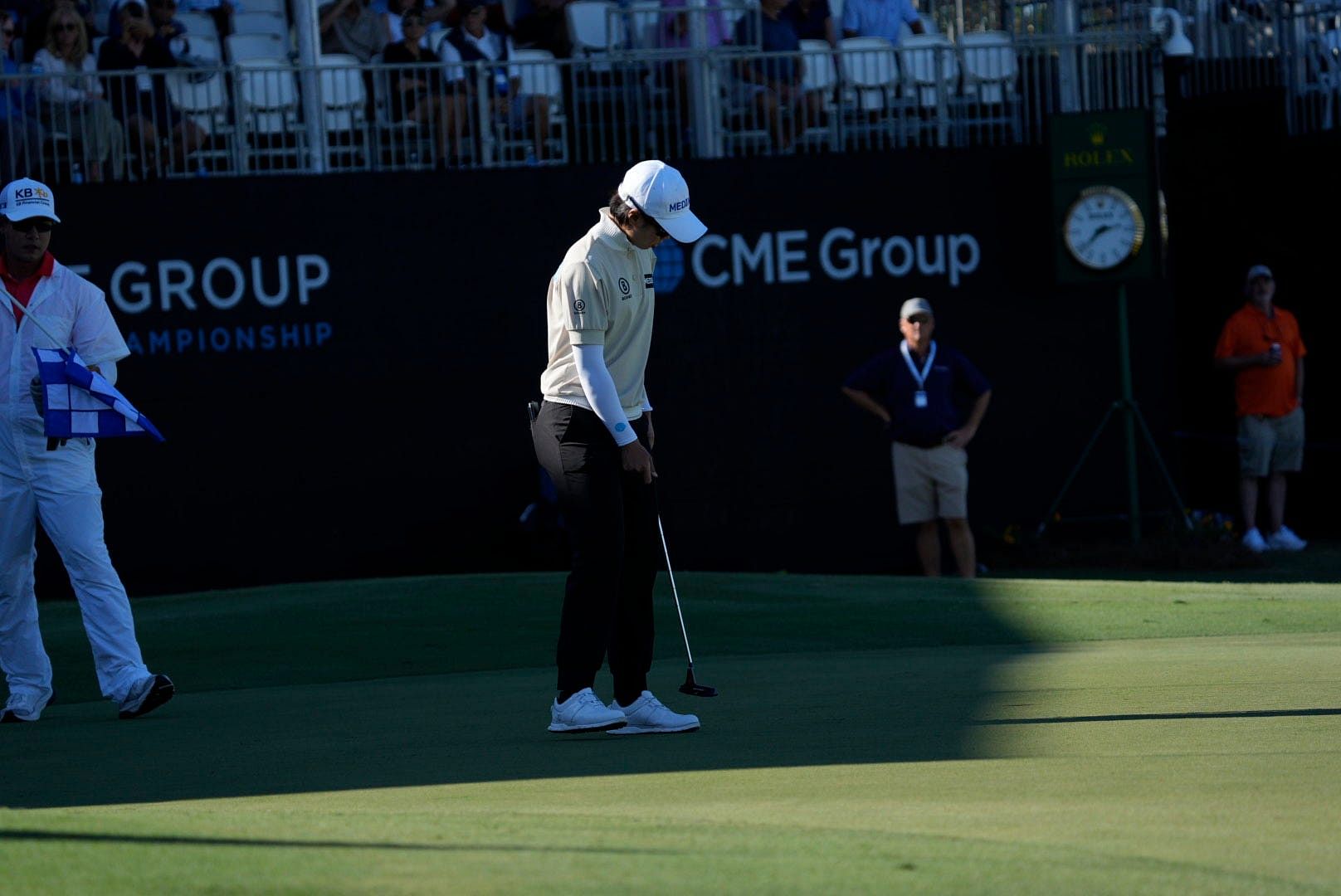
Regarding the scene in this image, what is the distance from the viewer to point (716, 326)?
1689cm

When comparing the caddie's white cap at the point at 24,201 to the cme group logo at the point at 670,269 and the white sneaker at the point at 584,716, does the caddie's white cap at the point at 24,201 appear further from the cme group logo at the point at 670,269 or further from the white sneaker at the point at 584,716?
the cme group logo at the point at 670,269

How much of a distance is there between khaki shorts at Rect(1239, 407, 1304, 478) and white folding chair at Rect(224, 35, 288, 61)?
8.77 meters

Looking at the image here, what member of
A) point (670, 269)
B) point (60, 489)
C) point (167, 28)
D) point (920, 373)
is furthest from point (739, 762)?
point (167, 28)

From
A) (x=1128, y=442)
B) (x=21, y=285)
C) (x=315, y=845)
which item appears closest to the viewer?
(x=315, y=845)

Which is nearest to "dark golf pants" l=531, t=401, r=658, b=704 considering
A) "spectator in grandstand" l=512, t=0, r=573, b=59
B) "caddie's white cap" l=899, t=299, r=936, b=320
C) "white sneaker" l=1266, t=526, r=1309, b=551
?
"caddie's white cap" l=899, t=299, r=936, b=320

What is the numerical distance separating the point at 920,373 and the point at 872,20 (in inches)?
166

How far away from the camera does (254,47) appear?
53.7ft

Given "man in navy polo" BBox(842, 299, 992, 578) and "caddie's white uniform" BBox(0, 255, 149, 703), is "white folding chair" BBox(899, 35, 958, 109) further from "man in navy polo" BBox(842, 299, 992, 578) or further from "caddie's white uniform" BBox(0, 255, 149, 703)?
"caddie's white uniform" BBox(0, 255, 149, 703)

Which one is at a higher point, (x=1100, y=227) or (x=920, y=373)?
(x=1100, y=227)

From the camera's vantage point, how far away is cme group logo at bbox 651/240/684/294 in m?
16.7

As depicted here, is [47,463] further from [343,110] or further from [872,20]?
[872,20]

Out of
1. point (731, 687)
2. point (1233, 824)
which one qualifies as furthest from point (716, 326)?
point (1233, 824)

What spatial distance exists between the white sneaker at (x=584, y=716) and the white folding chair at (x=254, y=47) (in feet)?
34.5

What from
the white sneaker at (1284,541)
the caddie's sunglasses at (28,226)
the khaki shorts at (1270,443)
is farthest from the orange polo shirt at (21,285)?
the white sneaker at (1284,541)
